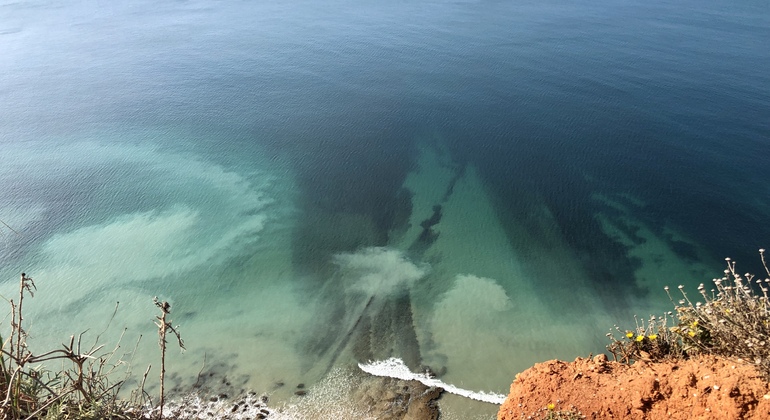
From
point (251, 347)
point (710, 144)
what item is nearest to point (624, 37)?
point (710, 144)

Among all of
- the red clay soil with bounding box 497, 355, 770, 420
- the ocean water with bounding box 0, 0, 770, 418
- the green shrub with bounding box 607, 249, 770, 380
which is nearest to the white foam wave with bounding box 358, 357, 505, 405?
the ocean water with bounding box 0, 0, 770, 418

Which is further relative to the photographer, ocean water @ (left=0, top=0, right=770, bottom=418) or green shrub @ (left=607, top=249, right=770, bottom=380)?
ocean water @ (left=0, top=0, right=770, bottom=418)

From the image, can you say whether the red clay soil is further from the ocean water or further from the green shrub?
the ocean water

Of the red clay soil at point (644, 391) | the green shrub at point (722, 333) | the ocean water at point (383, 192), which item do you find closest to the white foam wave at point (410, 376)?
the ocean water at point (383, 192)

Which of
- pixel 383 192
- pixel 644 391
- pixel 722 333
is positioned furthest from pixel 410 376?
pixel 383 192

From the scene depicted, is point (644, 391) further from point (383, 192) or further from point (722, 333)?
point (383, 192)

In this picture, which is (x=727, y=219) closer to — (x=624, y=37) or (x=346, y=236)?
(x=346, y=236)
